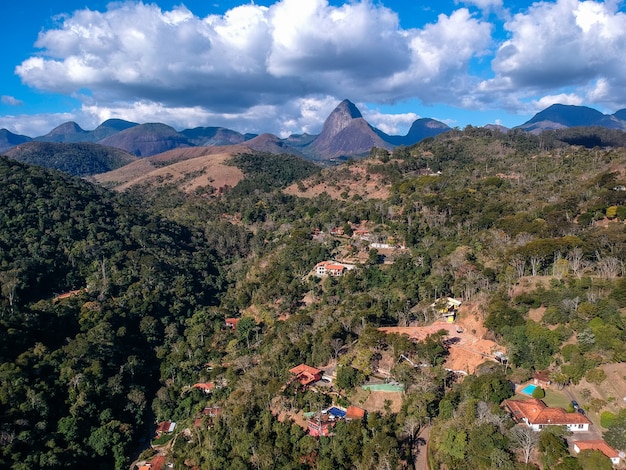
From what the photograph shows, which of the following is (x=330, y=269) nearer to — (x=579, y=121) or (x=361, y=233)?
(x=361, y=233)

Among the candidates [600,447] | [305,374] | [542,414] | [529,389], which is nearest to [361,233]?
[305,374]

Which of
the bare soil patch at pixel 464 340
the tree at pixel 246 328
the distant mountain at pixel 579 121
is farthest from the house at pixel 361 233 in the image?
the distant mountain at pixel 579 121

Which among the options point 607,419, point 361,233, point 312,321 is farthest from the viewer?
point 361,233

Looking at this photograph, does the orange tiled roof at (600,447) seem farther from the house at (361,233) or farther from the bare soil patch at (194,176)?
the bare soil patch at (194,176)

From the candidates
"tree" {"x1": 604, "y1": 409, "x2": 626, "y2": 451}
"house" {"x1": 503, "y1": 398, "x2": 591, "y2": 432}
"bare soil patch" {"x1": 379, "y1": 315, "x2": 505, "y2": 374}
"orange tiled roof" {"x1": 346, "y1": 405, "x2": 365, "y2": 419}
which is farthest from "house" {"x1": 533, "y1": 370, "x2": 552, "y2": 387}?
"orange tiled roof" {"x1": 346, "y1": 405, "x2": 365, "y2": 419}

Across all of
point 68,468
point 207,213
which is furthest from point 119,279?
point 207,213

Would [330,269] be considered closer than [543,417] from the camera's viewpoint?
No

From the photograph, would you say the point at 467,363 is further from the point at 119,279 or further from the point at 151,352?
the point at 119,279

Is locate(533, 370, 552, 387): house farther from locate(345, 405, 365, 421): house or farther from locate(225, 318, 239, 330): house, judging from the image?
locate(225, 318, 239, 330): house
